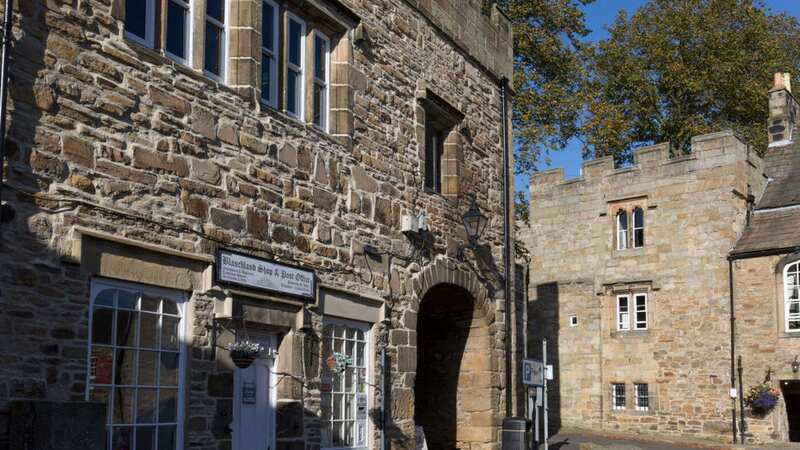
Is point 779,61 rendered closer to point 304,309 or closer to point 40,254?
point 304,309

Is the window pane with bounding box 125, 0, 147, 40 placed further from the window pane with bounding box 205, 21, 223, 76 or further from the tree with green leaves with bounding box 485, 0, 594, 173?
the tree with green leaves with bounding box 485, 0, 594, 173

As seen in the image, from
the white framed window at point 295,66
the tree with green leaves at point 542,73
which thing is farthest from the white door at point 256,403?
the tree with green leaves at point 542,73

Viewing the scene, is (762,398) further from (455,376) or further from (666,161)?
(455,376)

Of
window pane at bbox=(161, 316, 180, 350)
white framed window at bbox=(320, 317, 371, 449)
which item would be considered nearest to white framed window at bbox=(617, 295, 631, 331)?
white framed window at bbox=(320, 317, 371, 449)

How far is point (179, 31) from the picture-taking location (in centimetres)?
961

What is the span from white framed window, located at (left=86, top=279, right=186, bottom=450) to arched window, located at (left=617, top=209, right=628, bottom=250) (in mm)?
23140

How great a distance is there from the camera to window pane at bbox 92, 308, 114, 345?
8328 mm

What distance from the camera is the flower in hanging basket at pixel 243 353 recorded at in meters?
9.66

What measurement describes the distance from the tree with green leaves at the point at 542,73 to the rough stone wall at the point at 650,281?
13.9 ft

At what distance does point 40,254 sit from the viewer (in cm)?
779

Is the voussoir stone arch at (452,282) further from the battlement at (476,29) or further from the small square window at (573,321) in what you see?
the small square window at (573,321)

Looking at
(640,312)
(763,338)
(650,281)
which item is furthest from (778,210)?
(640,312)

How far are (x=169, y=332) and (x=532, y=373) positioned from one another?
7.92 metres

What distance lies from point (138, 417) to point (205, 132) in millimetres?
2763
